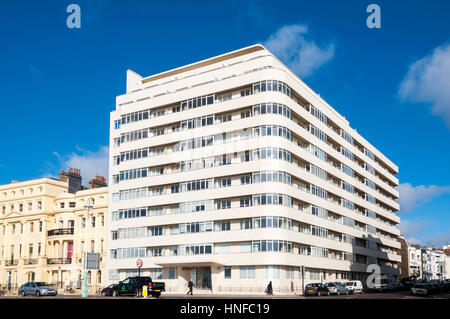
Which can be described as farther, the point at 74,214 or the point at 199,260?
the point at 74,214

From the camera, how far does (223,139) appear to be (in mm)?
66875

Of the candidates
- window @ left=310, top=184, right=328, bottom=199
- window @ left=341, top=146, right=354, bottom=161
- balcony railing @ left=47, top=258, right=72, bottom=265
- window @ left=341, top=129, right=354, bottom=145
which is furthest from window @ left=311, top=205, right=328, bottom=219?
balcony railing @ left=47, top=258, right=72, bottom=265

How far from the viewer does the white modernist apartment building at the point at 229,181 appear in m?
62.1

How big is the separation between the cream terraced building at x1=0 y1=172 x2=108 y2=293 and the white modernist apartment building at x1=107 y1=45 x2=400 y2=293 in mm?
5106

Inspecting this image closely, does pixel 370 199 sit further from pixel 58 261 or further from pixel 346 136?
pixel 58 261

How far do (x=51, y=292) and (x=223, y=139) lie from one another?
A: 2676 cm

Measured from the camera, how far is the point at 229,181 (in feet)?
216

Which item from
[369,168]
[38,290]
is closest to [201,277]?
[38,290]

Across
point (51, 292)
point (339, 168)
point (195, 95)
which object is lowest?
point (51, 292)

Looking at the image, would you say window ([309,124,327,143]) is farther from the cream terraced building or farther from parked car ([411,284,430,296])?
the cream terraced building

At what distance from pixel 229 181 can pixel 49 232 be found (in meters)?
33.0
